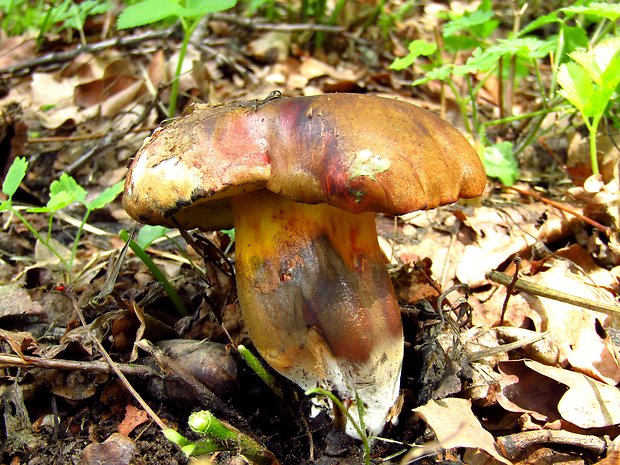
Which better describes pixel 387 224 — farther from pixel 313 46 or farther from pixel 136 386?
pixel 313 46

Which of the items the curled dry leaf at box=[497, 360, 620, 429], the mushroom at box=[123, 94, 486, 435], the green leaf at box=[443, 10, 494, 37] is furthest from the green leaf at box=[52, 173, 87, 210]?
the green leaf at box=[443, 10, 494, 37]

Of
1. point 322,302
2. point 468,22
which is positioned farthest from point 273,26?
point 322,302

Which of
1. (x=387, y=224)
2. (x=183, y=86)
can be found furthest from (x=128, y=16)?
(x=387, y=224)

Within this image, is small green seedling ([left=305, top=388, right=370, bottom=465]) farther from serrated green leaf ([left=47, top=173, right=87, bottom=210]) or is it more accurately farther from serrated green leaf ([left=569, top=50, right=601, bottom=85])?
serrated green leaf ([left=569, top=50, right=601, bottom=85])

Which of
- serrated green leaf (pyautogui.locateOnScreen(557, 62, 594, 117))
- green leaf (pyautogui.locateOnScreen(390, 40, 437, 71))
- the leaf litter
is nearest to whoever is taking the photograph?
the leaf litter

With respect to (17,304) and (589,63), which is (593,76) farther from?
(17,304)

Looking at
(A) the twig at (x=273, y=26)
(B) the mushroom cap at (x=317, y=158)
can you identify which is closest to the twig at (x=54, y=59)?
(A) the twig at (x=273, y=26)

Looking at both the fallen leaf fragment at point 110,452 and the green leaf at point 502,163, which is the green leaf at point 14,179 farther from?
the green leaf at point 502,163
